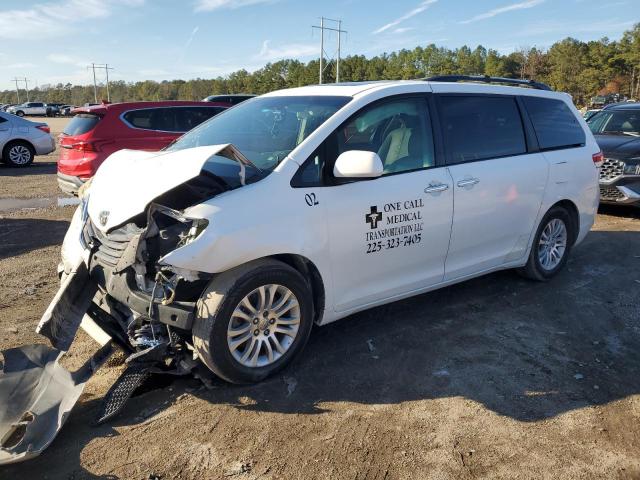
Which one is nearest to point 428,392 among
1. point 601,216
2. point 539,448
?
point 539,448

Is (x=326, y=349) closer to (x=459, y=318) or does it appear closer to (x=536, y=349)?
(x=459, y=318)

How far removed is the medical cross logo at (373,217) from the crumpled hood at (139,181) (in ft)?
3.11

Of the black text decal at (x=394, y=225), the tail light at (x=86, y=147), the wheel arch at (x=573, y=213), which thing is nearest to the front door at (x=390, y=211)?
the black text decal at (x=394, y=225)

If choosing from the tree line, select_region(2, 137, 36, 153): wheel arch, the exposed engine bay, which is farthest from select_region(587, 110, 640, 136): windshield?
the tree line

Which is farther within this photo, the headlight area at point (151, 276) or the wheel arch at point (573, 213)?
the wheel arch at point (573, 213)

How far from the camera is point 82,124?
9.12 meters

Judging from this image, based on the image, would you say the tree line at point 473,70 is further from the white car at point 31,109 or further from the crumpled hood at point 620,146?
the crumpled hood at point 620,146

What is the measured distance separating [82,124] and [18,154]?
7623 mm

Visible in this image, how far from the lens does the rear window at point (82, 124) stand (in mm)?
8945

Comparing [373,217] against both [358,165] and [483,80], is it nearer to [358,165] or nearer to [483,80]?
[358,165]

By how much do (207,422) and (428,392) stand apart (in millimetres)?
1404

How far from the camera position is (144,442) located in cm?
301

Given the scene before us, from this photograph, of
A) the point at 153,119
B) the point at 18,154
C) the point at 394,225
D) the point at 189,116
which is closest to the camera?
the point at 394,225

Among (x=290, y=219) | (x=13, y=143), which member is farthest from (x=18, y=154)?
(x=290, y=219)
